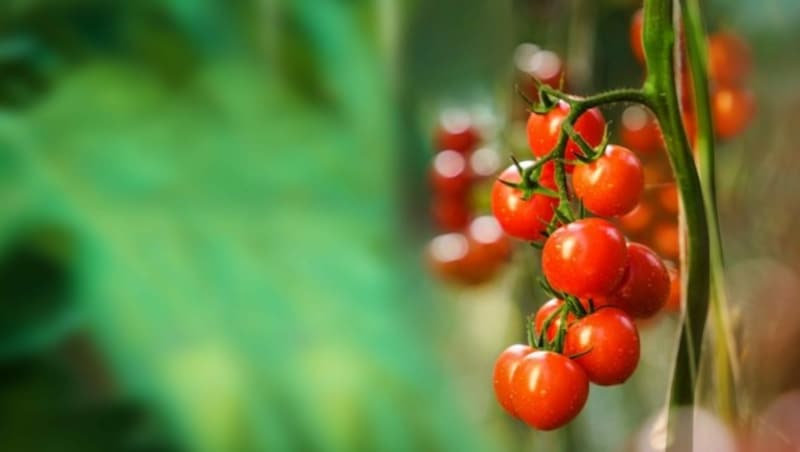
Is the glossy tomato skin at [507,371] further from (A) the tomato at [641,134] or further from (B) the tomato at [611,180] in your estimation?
(A) the tomato at [641,134]

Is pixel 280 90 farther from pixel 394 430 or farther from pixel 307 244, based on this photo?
pixel 394 430

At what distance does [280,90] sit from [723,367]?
568 millimetres

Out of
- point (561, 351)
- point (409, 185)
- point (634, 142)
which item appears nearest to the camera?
point (561, 351)

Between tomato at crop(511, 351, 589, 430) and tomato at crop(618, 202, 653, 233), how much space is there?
158 mm

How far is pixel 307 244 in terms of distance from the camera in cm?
94

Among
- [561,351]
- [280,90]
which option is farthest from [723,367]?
[280,90]

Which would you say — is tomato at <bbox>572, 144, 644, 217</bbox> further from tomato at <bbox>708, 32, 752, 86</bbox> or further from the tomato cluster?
the tomato cluster

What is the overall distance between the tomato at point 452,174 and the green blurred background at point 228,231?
0.08 metres

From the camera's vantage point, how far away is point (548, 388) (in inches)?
16.3

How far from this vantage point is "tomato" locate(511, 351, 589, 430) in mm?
416

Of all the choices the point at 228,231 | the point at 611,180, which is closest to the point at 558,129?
the point at 611,180

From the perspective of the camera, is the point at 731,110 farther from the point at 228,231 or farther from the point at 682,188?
the point at 228,231

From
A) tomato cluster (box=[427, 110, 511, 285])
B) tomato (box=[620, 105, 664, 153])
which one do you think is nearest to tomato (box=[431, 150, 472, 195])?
tomato cluster (box=[427, 110, 511, 285])

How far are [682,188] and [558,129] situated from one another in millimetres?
56
